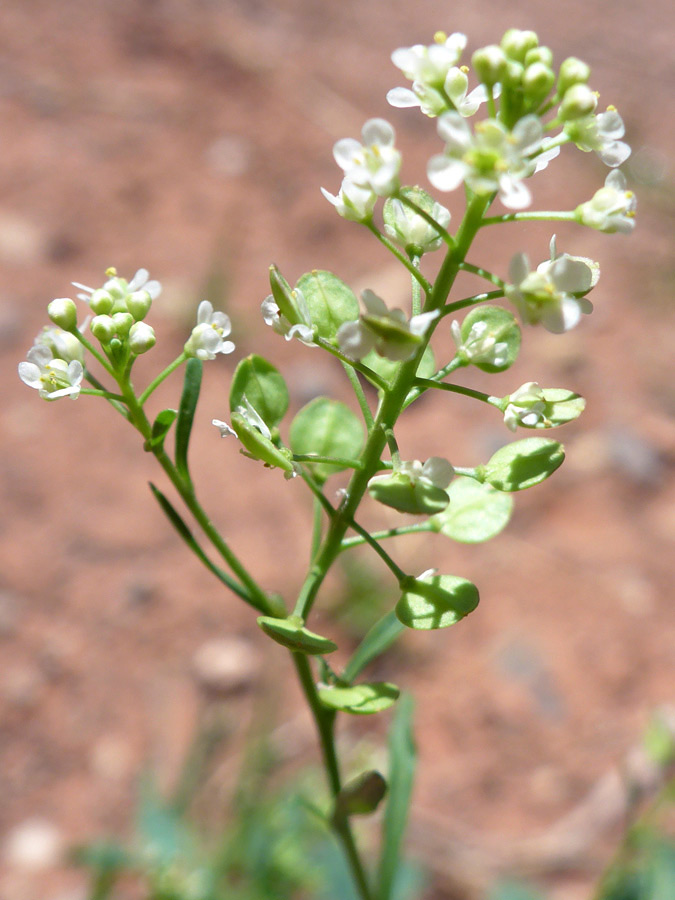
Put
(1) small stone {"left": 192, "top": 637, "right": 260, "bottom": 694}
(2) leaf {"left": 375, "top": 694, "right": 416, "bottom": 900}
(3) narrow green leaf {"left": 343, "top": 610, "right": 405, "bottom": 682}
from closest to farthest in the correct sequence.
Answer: (3) narrow green leaf {"left": 343, "top": 610, "right": 405, "bottom": 682} < (2) leaf {"left": 375, "top": 694, "right": 416, "bottom": 900} < (1) small stone {"left": 192, "top": 637, "right": 260, "bottom": 694}

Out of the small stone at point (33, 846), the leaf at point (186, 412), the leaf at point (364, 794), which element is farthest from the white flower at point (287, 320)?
the small stone at point (33, 846)

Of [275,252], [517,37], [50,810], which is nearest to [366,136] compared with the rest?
[517,37]

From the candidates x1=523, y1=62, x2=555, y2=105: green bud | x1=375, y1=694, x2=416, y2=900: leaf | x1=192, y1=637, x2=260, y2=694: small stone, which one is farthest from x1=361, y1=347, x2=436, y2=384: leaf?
x1=192, y1=637, x2=260, y2=694: small stone

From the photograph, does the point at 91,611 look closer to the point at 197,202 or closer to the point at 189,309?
the point at 189,309

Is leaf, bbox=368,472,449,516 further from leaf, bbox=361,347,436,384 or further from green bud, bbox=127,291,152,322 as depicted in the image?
green bud, bbox=127,291,152,322

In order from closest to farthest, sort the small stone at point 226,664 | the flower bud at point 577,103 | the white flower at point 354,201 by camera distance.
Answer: the flower bud at point 577,103 → the white flower at point 354,201 → the small stone at point 226,664

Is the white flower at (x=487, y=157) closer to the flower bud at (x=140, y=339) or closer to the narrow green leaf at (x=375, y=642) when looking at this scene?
the flower bud at (x=140, y=339)
